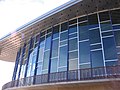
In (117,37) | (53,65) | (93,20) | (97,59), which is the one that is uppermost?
(93,20)

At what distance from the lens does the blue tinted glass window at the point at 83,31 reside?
50.5ft

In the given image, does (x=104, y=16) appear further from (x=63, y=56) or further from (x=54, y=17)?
(x=63, y=56)

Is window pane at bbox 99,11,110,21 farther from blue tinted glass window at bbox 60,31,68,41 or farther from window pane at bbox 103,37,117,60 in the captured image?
blue tinted glass window at bbox 60,31,68,41

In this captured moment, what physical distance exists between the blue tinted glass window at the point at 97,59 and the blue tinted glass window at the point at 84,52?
0.49m

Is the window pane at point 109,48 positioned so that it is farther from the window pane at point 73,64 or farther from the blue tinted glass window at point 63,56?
the blue tinted glass window at point 63,56

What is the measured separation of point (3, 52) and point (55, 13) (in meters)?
15.5

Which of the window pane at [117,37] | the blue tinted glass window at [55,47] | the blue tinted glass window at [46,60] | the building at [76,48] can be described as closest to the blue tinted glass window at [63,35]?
the building at [76,48]

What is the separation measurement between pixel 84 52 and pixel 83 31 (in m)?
2.27

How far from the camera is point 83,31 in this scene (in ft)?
51.7

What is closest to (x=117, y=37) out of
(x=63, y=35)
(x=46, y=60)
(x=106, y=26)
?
(x=106, y=26)

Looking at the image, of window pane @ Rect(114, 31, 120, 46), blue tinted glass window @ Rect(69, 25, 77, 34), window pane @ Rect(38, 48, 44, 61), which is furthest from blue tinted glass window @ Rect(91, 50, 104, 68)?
window pane @ Rect(38, 48, 44, 61)

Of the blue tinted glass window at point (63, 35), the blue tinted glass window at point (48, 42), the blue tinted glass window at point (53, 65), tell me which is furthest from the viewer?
the blue tinted glass window at point (48, 42)

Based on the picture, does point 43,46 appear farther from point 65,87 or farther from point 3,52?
point 3,52

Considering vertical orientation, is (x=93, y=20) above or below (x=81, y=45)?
above
